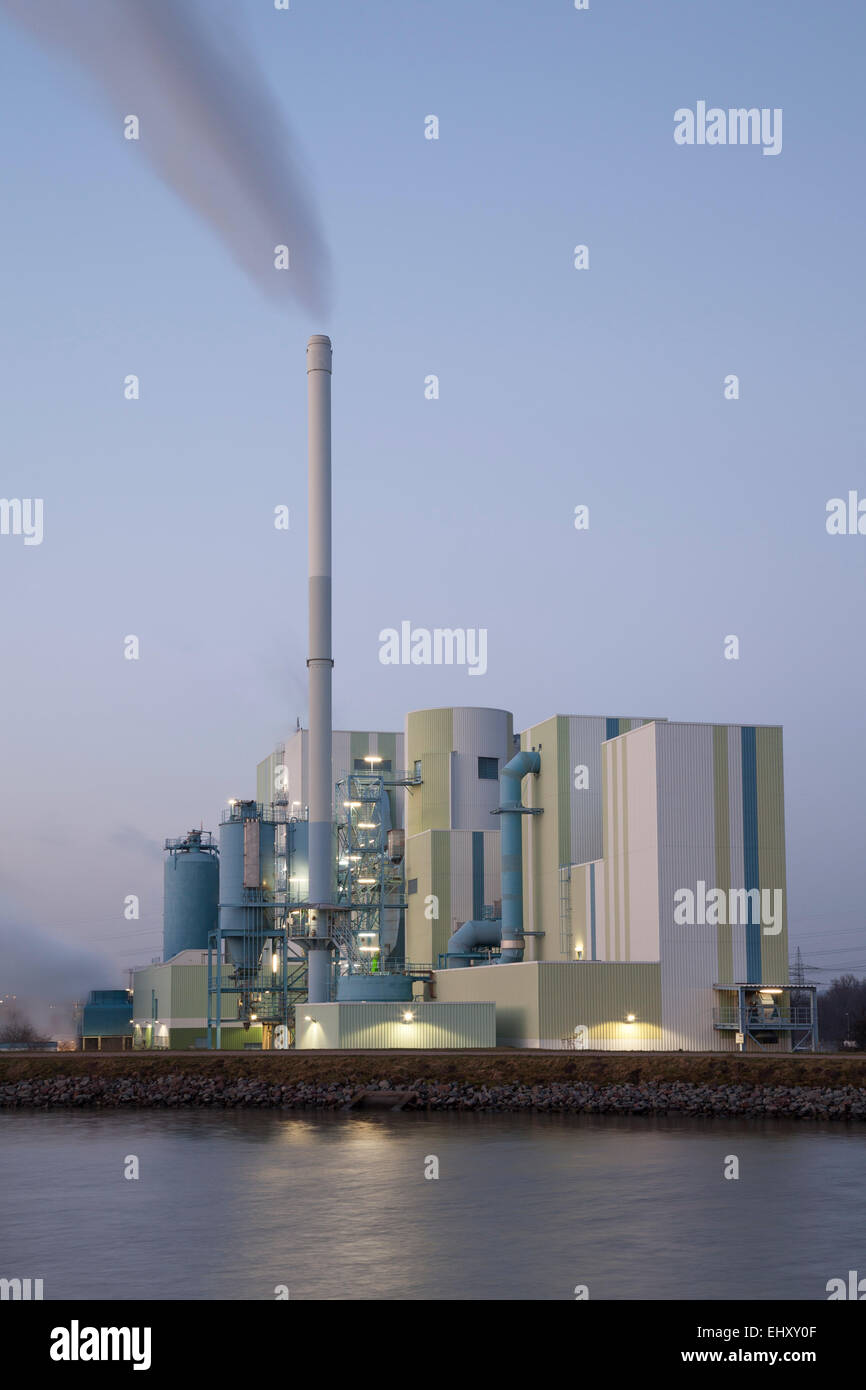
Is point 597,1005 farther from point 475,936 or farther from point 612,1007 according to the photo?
point 475,936

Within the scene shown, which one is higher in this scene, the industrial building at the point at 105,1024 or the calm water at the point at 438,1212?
→ the calm water at the point at 438,1212

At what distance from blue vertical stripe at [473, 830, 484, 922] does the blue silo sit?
59.4ft

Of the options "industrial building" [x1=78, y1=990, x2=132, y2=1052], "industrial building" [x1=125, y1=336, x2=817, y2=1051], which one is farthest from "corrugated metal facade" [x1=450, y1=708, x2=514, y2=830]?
"industrial building" [x1=78, y1=990, x2=132, y2=1052]

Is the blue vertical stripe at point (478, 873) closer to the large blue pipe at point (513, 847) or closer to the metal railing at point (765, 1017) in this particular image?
the large blue pipe at point (513, 847)

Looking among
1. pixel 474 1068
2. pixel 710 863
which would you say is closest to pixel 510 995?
pixel 474 1068

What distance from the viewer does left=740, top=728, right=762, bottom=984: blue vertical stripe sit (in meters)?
57.3

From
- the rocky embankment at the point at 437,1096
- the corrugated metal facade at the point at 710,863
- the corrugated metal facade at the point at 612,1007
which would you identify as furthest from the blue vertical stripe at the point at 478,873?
the rocky embankment at the point at 437,1096

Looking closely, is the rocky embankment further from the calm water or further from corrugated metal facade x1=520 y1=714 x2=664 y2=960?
corrugated metal facade x1=520 y1=714 x2=664 y2=960

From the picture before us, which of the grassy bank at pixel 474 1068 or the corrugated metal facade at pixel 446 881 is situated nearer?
the grassy bank at pixel 474 1068

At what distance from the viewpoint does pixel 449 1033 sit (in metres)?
58.6

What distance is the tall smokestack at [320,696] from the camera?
222ft

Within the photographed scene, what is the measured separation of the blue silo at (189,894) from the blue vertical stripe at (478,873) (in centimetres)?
1811
